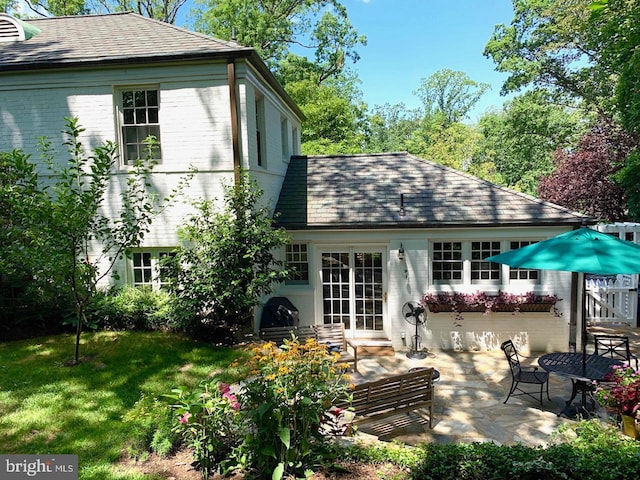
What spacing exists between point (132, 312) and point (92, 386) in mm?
2734

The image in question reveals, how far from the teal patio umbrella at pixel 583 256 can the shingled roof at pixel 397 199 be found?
2.98m

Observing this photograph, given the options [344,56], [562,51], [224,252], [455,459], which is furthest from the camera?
[344,56]

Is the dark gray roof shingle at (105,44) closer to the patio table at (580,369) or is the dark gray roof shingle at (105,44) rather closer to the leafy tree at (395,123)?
the patio table at (580,369)

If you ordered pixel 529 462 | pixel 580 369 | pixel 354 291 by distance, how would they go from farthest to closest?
pixel 354 291 → pixel 580 369 → pixel 529 462

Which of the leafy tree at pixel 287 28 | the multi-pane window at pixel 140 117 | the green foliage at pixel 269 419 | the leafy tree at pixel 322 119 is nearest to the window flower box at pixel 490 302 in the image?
the green foliage at pixel 269 419

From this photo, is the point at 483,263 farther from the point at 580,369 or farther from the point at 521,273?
the point at 580,369

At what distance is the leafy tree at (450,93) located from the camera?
4797cm

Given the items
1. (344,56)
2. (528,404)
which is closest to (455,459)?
(528,404)

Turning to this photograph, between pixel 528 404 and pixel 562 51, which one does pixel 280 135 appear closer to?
pixel 528 404

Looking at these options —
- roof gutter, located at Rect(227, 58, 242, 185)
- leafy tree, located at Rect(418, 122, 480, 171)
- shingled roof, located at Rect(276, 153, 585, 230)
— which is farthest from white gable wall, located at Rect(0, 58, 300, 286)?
leafy tree, located at Rect(418, 122, 480, 171)

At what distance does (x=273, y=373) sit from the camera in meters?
4.07

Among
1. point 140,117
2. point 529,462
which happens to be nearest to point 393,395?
point 529,462

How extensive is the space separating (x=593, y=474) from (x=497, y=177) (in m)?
33.0

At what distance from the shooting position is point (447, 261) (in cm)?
1027
